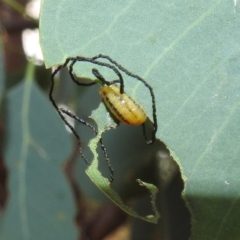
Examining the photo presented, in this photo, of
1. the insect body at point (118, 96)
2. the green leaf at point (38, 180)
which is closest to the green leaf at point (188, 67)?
the insect body at point (118, 96)

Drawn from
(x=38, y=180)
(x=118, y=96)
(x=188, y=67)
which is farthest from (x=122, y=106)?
(x=38, y=180)

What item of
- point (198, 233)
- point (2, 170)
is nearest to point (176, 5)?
point (198, 233)

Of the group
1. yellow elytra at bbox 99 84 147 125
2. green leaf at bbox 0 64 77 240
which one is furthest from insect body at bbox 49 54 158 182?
green leaf at bbox 0 64 77 240

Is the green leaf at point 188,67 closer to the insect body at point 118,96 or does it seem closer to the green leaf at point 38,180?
the insect body at point 118,96

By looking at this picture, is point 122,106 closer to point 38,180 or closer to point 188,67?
point 188,67

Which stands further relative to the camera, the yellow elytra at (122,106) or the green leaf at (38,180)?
the green leaf at (38,180)

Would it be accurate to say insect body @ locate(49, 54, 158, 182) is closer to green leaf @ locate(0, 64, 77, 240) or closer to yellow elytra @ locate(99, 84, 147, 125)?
yellow elytra @ locate(99, 84, 147, 125)

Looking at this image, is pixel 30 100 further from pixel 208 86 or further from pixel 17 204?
pixel 208 86
